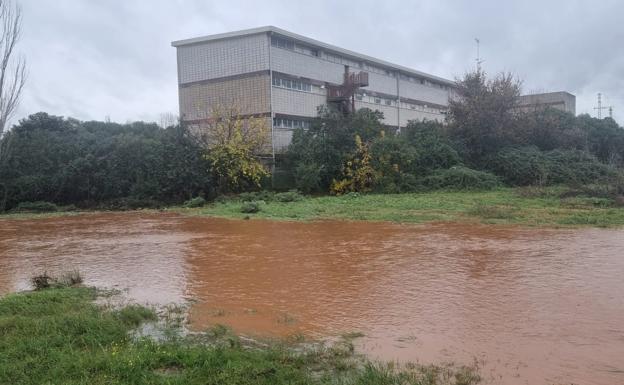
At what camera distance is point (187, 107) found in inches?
1276

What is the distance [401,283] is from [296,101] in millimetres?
24859

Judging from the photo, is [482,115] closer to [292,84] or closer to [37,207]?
[292,84]

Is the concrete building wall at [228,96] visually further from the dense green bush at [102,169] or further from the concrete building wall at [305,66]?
the dense green bush at [102,169]

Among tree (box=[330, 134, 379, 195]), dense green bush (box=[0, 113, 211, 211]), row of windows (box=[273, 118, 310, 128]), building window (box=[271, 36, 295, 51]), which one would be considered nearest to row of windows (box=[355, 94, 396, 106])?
row of windows (box=[273, 118, 310, 128])

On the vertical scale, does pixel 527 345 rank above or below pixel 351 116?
below

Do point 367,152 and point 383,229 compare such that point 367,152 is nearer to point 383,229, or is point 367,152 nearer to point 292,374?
point 383,229

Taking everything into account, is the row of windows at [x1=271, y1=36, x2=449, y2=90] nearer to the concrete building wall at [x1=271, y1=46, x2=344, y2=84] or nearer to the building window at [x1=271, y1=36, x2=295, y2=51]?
the building window at [x1=271, y1=36, x2=295, y2=51]

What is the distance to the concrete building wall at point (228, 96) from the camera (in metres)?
29.9

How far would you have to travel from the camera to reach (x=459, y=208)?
60.7ft

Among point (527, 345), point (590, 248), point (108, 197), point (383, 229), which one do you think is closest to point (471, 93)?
point (383, 229)

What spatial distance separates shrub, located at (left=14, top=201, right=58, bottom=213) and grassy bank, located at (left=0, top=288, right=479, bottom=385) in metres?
23.8

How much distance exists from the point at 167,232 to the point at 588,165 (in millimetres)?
22432

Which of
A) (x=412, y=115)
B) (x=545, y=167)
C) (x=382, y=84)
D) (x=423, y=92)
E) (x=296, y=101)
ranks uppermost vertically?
(x=423, y=92)

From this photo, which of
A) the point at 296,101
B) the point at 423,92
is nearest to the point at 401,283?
the point at 296,101
